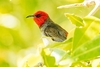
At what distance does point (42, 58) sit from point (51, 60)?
3cm

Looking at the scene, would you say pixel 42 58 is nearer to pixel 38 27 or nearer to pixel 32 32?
pixel 32 32

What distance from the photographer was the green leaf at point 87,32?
0.55m

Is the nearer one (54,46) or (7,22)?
(54,46)

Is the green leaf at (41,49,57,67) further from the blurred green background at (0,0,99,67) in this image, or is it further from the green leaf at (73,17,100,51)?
the blurred green background at (0,0,99,67)

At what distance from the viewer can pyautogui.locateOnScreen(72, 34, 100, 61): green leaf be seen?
544 millimetres

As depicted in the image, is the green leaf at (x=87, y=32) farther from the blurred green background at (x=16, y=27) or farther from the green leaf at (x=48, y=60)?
the blurred green background at (x=16, y=27)

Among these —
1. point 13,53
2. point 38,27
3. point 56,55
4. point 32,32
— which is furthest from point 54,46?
point 38,27

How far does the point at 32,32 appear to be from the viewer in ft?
8.41

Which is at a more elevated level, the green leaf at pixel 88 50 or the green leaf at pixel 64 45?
the green leaf at pixel 64 45

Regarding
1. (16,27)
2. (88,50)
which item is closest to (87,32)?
(88,50)

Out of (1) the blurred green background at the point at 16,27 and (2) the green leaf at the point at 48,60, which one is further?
(1) the blurred green background at the point at 16,27

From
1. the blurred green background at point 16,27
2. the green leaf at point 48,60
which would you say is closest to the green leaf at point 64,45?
the green leaf at point 48,60

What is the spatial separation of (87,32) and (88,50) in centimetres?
4

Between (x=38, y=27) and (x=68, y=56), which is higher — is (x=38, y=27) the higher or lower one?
the higher one
